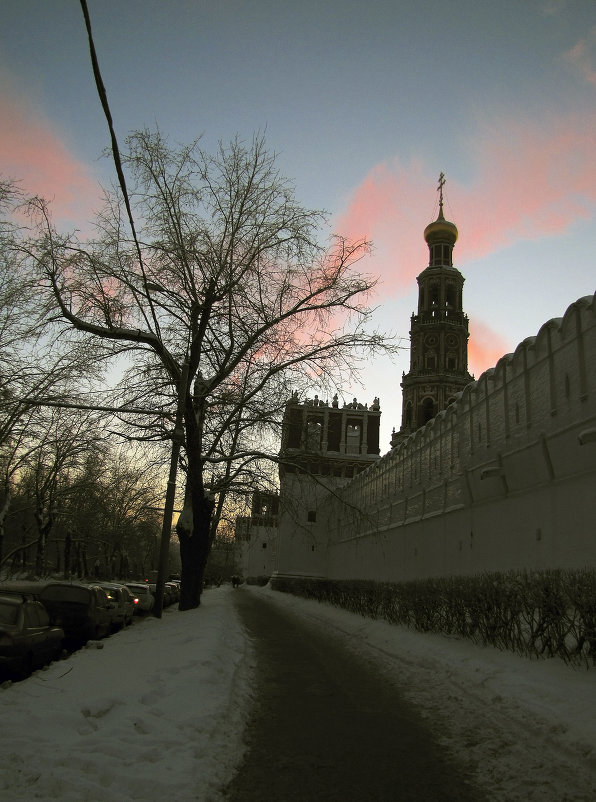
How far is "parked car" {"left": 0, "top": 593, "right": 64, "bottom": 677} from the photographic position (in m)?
9.20

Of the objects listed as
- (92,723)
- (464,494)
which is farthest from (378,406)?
(92,723)

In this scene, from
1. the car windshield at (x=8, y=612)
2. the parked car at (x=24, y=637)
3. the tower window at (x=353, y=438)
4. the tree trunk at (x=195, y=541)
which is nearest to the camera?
the parked car at (x=24, y=637)

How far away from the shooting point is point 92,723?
588 centimetres

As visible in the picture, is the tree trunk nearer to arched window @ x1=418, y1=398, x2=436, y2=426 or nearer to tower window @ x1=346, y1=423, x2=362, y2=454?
arched window @ x1=418, y1=398, x2=436, y2=426

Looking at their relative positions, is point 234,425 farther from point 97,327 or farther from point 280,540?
point 280,540

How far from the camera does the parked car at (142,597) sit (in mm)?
23875

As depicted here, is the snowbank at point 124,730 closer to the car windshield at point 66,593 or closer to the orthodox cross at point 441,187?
the car windshield at point 66,593

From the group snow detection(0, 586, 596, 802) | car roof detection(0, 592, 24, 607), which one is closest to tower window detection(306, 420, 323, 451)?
snow detection(0, 586, 596, 802)

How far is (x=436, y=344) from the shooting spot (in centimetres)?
7562

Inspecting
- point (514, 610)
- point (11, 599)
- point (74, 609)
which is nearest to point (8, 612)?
point (11, 599)

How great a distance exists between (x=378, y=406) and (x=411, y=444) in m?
49.6

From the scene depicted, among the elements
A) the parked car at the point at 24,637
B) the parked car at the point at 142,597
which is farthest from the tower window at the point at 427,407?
the parked car at the point at 24,637

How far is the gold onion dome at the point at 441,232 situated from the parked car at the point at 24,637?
252ft

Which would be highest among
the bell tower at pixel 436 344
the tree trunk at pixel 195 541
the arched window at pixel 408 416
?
the bell tower at pixel 436 344
